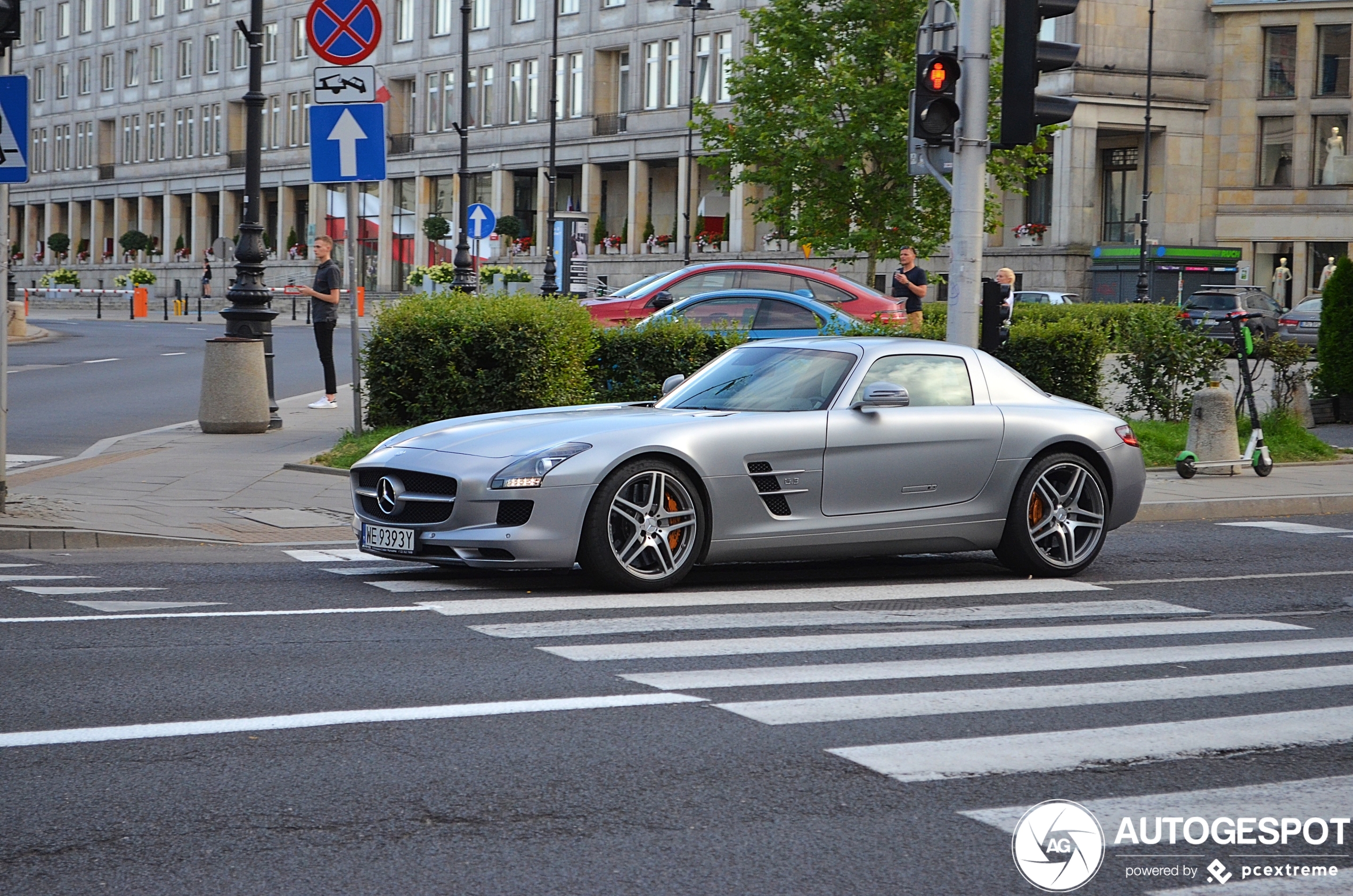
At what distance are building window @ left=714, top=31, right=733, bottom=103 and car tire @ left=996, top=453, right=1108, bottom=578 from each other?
192 ft

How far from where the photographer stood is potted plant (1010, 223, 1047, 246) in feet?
203

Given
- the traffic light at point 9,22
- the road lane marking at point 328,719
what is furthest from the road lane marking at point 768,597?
the traffic light at point 9,22

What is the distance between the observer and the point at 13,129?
36.6 ft

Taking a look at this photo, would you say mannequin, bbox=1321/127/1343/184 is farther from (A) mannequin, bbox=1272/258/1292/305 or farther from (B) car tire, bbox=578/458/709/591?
(B) car tire, bbox=578/458/709/591

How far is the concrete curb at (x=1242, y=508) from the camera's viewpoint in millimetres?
13992

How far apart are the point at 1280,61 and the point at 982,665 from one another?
2483 inches

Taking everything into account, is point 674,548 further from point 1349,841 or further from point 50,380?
point 50,380

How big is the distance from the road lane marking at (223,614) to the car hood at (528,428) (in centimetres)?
99

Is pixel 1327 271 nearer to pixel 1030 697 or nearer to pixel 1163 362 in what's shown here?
pixel 1163 362

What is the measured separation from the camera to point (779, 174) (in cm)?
4159

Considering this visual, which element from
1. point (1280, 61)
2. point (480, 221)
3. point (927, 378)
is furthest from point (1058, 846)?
point (1280, 61)

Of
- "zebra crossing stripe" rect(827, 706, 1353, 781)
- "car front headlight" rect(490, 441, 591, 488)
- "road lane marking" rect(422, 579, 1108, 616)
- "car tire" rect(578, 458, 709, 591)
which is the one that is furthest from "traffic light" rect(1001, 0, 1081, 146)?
"zebra crossing stripe" rect(827, 706, 1353, 781)

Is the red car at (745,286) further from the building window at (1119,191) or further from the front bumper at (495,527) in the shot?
the building window at (1119,191)

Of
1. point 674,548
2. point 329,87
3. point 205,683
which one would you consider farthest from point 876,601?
point 329,87
